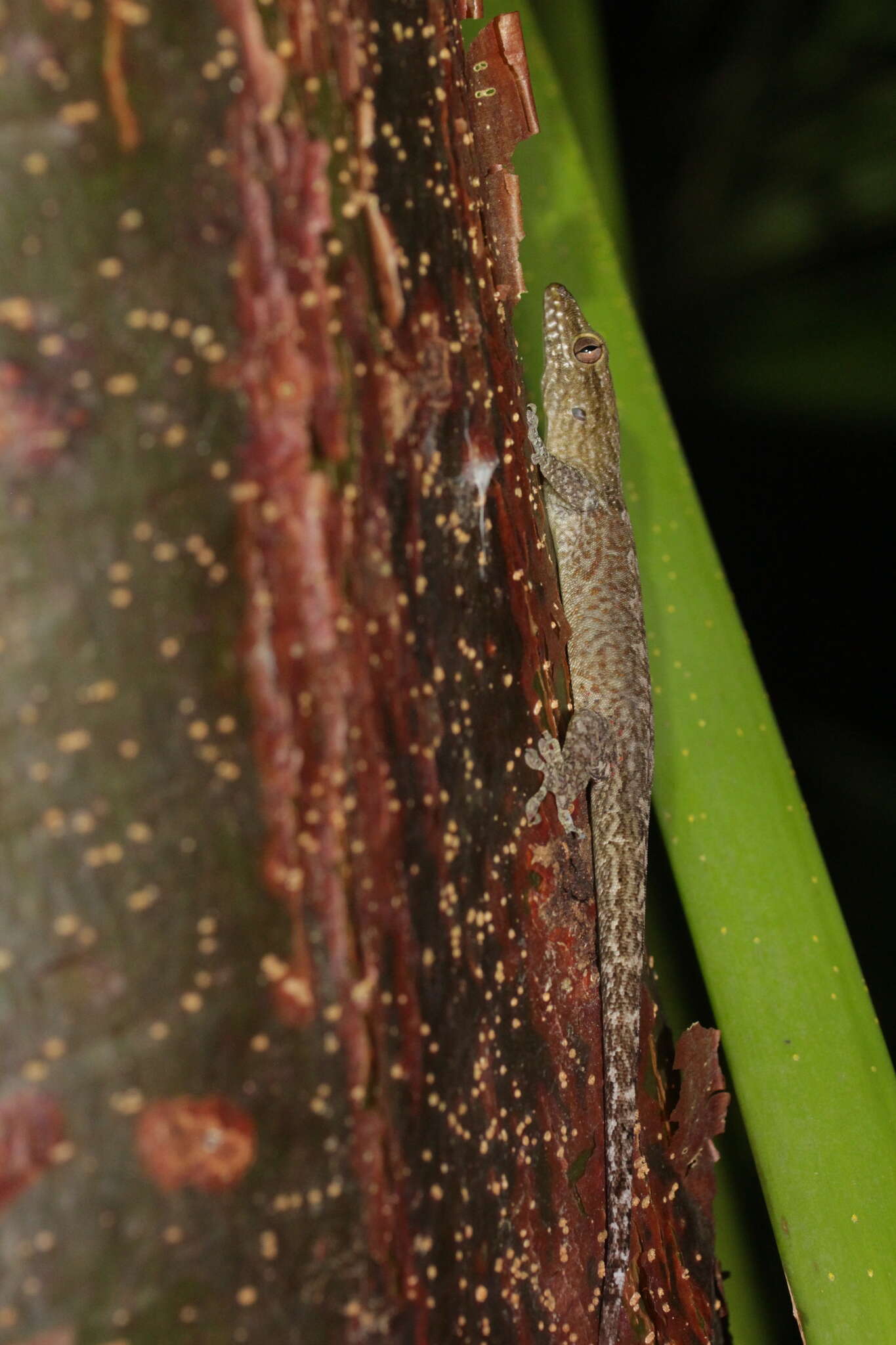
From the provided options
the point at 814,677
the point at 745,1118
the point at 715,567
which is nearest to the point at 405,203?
the point at 715,567

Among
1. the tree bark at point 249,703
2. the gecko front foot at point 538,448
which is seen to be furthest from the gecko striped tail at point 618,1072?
the gecko front foot at point 538,448

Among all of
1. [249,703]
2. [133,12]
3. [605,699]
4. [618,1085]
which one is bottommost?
[618,1085]

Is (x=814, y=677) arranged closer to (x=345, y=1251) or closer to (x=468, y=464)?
(x=468, y=464)

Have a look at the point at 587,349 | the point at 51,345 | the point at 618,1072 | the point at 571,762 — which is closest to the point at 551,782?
the point at 571,762

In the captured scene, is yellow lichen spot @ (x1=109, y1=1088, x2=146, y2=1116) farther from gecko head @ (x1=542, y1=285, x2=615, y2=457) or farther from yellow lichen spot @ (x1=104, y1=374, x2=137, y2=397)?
gecko head @ (x1=542, y1=285, x2=615, y2=457)

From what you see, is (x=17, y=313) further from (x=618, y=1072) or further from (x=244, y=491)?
(x=618, y=1072)
